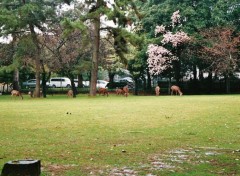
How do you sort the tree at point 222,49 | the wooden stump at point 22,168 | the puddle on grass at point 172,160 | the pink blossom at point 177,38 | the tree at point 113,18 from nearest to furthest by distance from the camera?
the wooden stump at point 22,168 < the puddle on grass at point 172,160 < the tree at point 113,18 < the tree at point 222,49 < the pink blossom at point 177,38

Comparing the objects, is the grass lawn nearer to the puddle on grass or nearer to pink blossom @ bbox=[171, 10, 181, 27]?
the puddle on grass

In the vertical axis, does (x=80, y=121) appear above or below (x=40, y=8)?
below

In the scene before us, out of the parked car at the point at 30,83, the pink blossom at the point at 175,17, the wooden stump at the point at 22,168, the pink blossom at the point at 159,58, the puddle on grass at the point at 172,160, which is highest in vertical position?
the pink blossom at the point at 175,17

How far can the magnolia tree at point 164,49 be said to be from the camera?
1462 inches

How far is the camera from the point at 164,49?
38.4 m

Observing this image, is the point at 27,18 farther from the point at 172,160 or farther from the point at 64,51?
the point at 172,160

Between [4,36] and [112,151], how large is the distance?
27.6 meters

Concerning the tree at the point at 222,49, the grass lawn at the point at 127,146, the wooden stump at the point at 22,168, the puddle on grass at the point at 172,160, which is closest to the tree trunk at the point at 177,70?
the tree at the point at 222,49

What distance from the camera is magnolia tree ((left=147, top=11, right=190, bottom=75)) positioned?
1462 inches

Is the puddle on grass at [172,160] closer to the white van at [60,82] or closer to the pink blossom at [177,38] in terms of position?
the pink blossom at [177,38]

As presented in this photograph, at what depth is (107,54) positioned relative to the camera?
42969mm

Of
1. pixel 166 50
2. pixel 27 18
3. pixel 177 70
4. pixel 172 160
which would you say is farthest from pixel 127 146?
pixel 177 70

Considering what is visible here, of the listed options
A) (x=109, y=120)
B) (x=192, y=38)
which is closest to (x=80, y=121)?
(x=109, y=120)

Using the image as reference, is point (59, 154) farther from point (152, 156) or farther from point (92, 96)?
point (92, 96)
